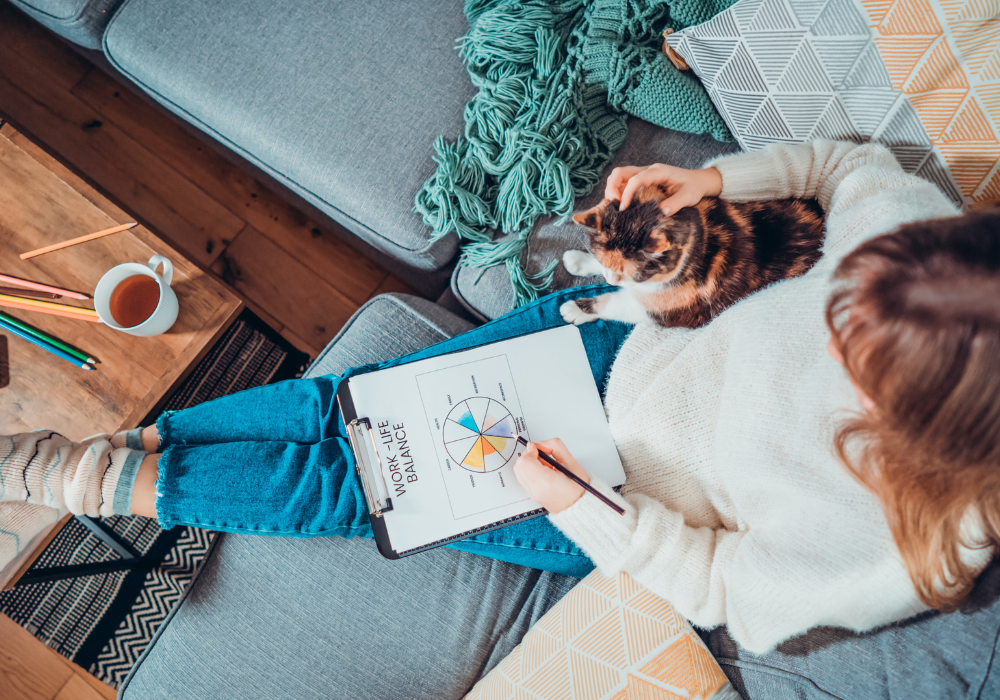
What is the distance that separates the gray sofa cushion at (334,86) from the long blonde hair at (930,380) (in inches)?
30.1

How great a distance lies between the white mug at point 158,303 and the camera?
84 cm

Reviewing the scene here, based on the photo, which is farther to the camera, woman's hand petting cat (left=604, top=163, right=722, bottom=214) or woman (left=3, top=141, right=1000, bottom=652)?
woman's hand petting cat (left=604, top=163, right=722, bottom=214)

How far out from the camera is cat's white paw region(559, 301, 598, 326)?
0.92 metres

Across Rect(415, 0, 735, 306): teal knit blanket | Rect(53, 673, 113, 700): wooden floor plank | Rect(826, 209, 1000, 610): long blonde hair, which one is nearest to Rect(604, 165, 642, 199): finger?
Rect(415, 0, 735, 306): teal knit blanket

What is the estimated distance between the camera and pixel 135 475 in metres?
0.84

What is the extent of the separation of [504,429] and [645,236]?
1.26 ft

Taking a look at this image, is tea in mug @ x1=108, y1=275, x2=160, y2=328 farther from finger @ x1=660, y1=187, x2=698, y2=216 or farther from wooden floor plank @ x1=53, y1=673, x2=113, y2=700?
wooden floor plank @ x1=53, y1=673, x2=113, y2=700

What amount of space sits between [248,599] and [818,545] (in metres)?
0.93

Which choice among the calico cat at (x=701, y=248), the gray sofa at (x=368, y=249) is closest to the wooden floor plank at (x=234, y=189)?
the gray sofa at (x=368, y=249)

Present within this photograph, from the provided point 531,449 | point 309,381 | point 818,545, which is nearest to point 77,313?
point 309,381

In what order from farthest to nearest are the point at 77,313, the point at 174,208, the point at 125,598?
1. the point at 174,208
2. the point at 125,598
3. the point at 77,313

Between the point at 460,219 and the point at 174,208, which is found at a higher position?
the point at 460,219

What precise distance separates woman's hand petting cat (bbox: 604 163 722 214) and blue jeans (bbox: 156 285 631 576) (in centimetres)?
22

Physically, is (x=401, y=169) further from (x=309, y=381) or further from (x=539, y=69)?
(x=309, y=381)
